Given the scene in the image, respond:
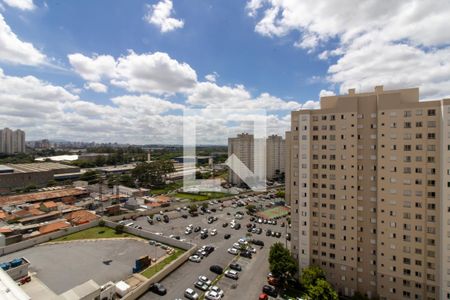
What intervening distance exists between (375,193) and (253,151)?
97.5 ft

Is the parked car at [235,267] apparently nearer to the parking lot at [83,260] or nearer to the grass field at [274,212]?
the parking lot at [83,260]

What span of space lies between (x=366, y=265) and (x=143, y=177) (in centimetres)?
3605

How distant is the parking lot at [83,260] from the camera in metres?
13.4

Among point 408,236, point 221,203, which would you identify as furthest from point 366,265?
point 221,203

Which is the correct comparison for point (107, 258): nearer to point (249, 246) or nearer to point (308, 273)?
point (249, 246)

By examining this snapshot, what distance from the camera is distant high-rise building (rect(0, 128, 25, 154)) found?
3105 inches

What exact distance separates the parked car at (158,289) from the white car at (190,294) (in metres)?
1.15

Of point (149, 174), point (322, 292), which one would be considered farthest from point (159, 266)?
point (149, 174)

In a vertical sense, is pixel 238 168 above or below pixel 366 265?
above

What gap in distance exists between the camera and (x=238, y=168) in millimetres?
42969

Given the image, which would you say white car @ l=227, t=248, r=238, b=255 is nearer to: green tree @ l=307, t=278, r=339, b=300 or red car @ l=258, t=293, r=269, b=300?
red car @ l=258, t=293, r=269, b=300

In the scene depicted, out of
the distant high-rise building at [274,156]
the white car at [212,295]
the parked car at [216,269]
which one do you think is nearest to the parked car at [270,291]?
the white car at [212,295]

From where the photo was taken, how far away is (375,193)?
1247 cm

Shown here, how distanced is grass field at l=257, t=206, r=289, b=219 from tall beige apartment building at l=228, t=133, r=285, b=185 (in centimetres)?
1411
